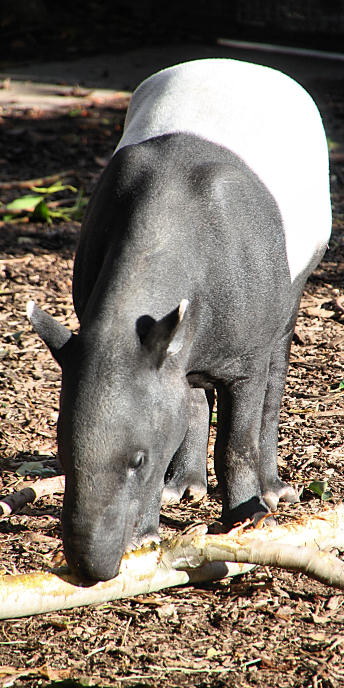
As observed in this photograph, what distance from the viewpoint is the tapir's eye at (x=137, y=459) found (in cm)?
289

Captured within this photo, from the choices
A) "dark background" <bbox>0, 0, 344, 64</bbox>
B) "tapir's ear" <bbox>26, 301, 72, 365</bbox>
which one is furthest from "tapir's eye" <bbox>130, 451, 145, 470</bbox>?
"dark background" <bbox>0, 0, 344, 64</bbox>

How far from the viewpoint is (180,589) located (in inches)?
136

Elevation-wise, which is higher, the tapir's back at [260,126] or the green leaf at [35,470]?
the tapir's back at [260,126]

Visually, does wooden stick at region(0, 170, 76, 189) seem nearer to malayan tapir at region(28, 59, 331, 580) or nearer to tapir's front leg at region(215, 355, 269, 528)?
malayan tapir at region(28, 59, 331, 580)

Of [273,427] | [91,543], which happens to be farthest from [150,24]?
[91,543]

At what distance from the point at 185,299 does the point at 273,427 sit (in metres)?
1.44

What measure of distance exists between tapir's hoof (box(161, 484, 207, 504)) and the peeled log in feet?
3.06

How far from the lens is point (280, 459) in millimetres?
4473

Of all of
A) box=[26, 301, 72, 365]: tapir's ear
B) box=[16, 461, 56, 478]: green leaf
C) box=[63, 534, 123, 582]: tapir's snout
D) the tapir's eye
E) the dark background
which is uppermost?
box=[26, 301, 72, 365]: tapir's ear

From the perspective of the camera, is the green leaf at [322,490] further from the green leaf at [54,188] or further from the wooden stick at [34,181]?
the wooden stick at [34,181]

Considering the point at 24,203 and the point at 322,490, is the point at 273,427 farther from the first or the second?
the point at 24,203

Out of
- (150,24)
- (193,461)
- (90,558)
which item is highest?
(90,558)

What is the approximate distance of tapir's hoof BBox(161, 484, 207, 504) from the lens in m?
4.18

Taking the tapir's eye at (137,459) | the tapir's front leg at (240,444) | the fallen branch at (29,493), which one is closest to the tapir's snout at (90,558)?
the tapir's eye at (137,459)
